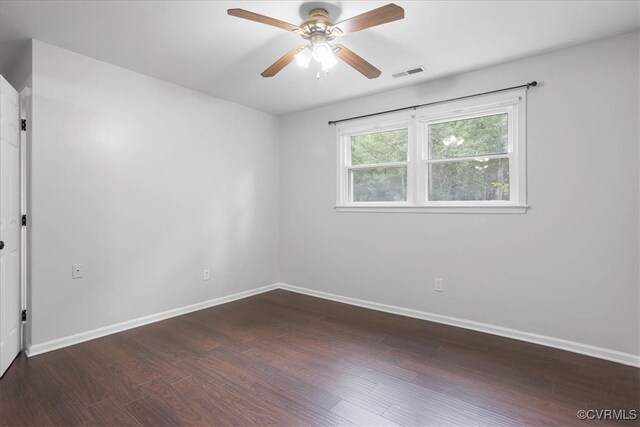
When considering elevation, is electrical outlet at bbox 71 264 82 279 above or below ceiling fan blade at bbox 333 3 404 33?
below

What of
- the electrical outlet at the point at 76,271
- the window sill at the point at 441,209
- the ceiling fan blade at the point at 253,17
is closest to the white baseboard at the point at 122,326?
the electrical outlet at the point at 76,271

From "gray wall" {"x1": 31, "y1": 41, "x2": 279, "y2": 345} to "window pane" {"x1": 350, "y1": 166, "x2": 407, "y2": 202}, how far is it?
138cm

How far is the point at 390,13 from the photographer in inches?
74.3

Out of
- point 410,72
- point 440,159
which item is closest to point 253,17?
point 410,72

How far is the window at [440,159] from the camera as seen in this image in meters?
3.10

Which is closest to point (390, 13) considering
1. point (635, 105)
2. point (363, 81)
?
point (363, 81)

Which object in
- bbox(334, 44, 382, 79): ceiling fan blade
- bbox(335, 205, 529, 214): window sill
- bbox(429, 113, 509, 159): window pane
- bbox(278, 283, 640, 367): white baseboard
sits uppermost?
bbox(334, 44, 382, 79): ceiling fan blade

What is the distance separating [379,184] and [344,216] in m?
0.59

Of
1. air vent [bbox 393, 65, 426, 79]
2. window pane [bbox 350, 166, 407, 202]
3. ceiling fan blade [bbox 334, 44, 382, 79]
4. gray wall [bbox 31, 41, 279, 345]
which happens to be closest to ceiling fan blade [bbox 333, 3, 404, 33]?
ceiling fan blade [bbox 334, 44, 382, 79]

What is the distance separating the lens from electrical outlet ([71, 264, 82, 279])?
113 inches

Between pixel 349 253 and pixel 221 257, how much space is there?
1584 mm

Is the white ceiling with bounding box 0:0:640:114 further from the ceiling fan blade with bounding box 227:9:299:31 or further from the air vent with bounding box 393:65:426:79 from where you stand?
the ceiling fan blade with bounding box 227:9:299:31

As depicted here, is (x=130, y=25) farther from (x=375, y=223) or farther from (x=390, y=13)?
(x=375, y=223)

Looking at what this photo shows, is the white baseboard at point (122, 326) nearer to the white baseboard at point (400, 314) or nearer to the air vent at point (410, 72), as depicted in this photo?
the white baseboard at point (400, 314)
